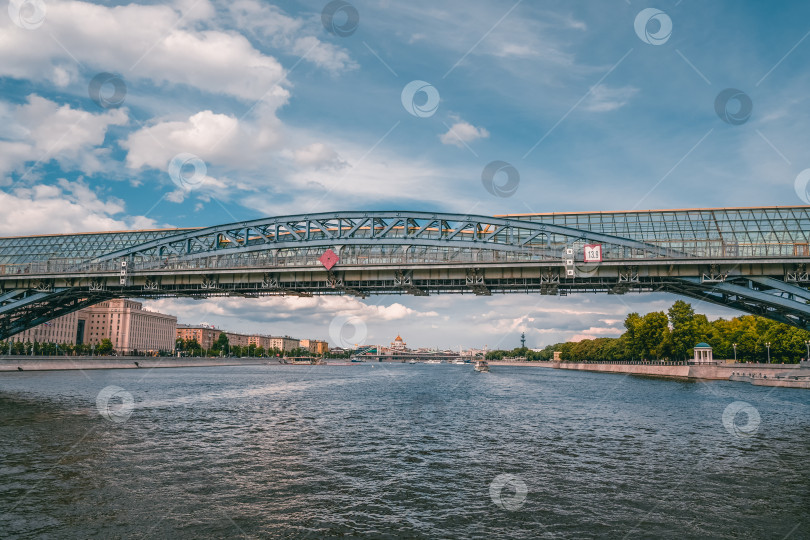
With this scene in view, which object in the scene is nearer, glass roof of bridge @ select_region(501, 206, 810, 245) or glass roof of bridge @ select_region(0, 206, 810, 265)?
glass roof of bridge @ select_region(0, 206, 810, 265)

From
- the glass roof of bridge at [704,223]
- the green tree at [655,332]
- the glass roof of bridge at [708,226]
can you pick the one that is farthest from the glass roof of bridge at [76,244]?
the green tree at [655,332]

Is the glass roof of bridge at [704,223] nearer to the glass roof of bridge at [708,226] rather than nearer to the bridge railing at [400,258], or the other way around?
the glass roof of bridge at [708,226]

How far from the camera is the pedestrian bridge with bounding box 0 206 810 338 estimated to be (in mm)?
38156

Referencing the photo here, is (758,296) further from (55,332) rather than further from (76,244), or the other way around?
(55,332)

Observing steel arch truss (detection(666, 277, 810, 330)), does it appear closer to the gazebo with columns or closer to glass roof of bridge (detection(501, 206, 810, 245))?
glass roof of bridge (detection(501, 206, 810, 245))

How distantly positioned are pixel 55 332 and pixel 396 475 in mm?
177060

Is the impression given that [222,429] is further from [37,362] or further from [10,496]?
[37,362]

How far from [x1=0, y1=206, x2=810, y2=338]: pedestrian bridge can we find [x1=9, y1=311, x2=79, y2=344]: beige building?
115 metres

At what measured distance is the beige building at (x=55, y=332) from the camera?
496 feet

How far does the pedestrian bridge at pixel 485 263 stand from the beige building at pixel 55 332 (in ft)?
377

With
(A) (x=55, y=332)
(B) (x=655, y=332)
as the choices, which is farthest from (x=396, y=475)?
(A) (x=55, y=332)

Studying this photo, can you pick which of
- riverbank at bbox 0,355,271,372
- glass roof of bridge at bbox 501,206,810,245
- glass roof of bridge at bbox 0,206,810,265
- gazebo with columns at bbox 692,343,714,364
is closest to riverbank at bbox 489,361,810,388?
gazebo with columns at bbox 692,343,714,364

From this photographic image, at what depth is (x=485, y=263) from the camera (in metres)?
39.9

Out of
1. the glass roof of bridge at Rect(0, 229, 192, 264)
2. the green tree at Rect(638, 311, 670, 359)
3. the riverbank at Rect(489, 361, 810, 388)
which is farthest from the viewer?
the green tree at Rect(638, 311, 670, 359)
